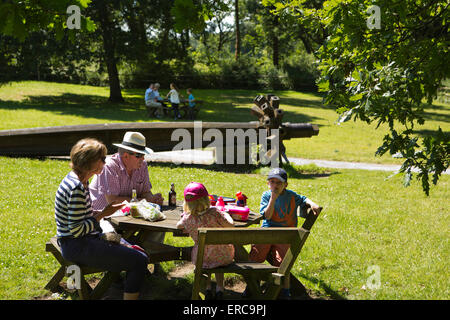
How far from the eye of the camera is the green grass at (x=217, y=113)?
17125mm

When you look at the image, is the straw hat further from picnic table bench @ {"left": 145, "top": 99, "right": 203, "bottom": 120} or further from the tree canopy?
picnic table bench @ {"left": 145, "top": 99, "right": 203, "bottom": 120}

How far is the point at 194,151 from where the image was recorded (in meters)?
14.7

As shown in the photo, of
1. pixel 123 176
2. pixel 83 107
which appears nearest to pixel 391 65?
pixel 123 176

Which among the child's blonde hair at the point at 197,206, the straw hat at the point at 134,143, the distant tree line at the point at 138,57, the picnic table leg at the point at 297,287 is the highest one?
the distant tree line at the point at 138,57

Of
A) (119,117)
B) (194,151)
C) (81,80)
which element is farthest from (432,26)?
(81,80)

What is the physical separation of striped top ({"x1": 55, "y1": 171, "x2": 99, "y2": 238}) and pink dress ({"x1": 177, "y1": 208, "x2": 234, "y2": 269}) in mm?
843

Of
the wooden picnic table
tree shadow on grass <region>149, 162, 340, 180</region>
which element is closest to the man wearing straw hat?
the wooden picnic table

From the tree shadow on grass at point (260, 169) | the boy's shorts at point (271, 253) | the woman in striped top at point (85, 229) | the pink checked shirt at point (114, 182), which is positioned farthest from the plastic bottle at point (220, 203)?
the tree shadow on grass at point (260, 169)

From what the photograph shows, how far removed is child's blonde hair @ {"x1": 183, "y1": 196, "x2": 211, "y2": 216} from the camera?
437 centimetres

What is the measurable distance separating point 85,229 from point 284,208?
2.10 m

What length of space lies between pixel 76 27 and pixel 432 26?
3.37 m

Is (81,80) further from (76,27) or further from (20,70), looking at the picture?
(76,27)

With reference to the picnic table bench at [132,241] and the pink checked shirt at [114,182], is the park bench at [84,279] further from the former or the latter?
the pink checked shirt at [114,182]

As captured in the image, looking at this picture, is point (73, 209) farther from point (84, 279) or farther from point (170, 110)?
point (170, 110)
